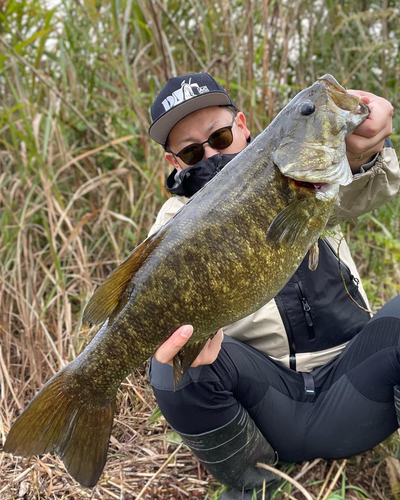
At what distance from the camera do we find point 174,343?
1558 mm

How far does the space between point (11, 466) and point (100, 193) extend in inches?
82.5

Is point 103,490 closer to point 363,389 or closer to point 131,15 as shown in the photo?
point 363,389

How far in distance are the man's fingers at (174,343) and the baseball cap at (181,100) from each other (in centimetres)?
121

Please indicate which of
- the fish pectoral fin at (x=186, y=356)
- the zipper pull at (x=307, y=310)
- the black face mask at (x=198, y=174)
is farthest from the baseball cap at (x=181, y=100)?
the fish pectoral fin at (x=186, y=356)

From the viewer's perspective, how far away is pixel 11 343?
3.06 m

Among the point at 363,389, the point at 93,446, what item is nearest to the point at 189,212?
the point at 93,446

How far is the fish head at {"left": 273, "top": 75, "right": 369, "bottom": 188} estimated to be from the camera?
1.53m

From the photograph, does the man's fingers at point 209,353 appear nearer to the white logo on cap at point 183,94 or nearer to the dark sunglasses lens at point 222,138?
the dark sunglasses lens at point 222,138

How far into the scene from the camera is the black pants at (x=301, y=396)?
1901 mm

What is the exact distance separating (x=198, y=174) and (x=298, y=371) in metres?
1.01

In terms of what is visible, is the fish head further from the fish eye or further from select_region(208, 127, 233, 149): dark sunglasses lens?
select_region(208, 127, 233, 149): dark sunglasses lens

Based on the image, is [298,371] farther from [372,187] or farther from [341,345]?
[372,187]

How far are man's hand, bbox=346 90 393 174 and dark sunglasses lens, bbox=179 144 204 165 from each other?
74 centimetres

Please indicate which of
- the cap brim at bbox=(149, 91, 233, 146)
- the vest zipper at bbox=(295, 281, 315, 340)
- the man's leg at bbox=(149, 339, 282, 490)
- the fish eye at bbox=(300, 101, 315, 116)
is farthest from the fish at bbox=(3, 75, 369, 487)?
the cap brim at bbox=(149, 91, 233, 146)
